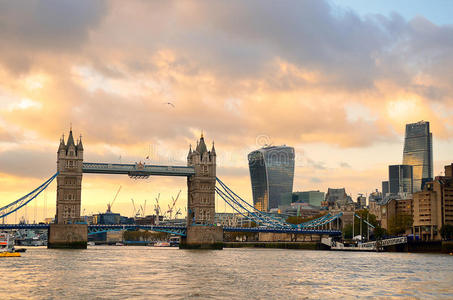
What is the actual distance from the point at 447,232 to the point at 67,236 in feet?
241

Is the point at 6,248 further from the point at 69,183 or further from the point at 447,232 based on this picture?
the point at 447,232

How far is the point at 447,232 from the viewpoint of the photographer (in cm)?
13588

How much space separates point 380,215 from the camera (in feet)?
637

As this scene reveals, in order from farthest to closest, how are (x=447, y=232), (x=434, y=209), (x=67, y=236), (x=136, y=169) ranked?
(x=434, y=209) → (x=447, y=232) → (x=136, y=169) → (x=67, y=236)

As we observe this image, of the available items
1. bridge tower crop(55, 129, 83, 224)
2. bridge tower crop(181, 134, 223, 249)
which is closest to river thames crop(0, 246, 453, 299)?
bridge tower crop(55, 129, 83, 224)

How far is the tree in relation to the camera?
445 ft

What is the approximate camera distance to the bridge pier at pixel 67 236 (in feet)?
385

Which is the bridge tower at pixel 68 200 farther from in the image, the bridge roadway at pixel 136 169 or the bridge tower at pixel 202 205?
the bridge tower at pixel 202 205

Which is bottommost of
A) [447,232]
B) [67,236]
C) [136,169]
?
[67,236]

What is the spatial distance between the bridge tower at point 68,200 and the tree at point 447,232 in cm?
7014

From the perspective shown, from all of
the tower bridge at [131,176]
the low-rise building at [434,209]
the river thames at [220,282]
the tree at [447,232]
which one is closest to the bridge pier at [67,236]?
the tower bridge at [131,176]

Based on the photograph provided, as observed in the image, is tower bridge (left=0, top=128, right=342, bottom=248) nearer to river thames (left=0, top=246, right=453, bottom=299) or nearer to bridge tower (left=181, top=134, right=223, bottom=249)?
A: bridge tower (left=181, top=134, right=223, bottom=249)

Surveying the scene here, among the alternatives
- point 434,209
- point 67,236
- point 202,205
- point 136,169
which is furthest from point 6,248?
point 434,209

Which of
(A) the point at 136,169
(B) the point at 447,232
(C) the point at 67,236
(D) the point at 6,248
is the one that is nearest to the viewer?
(D) the point at 6,248
